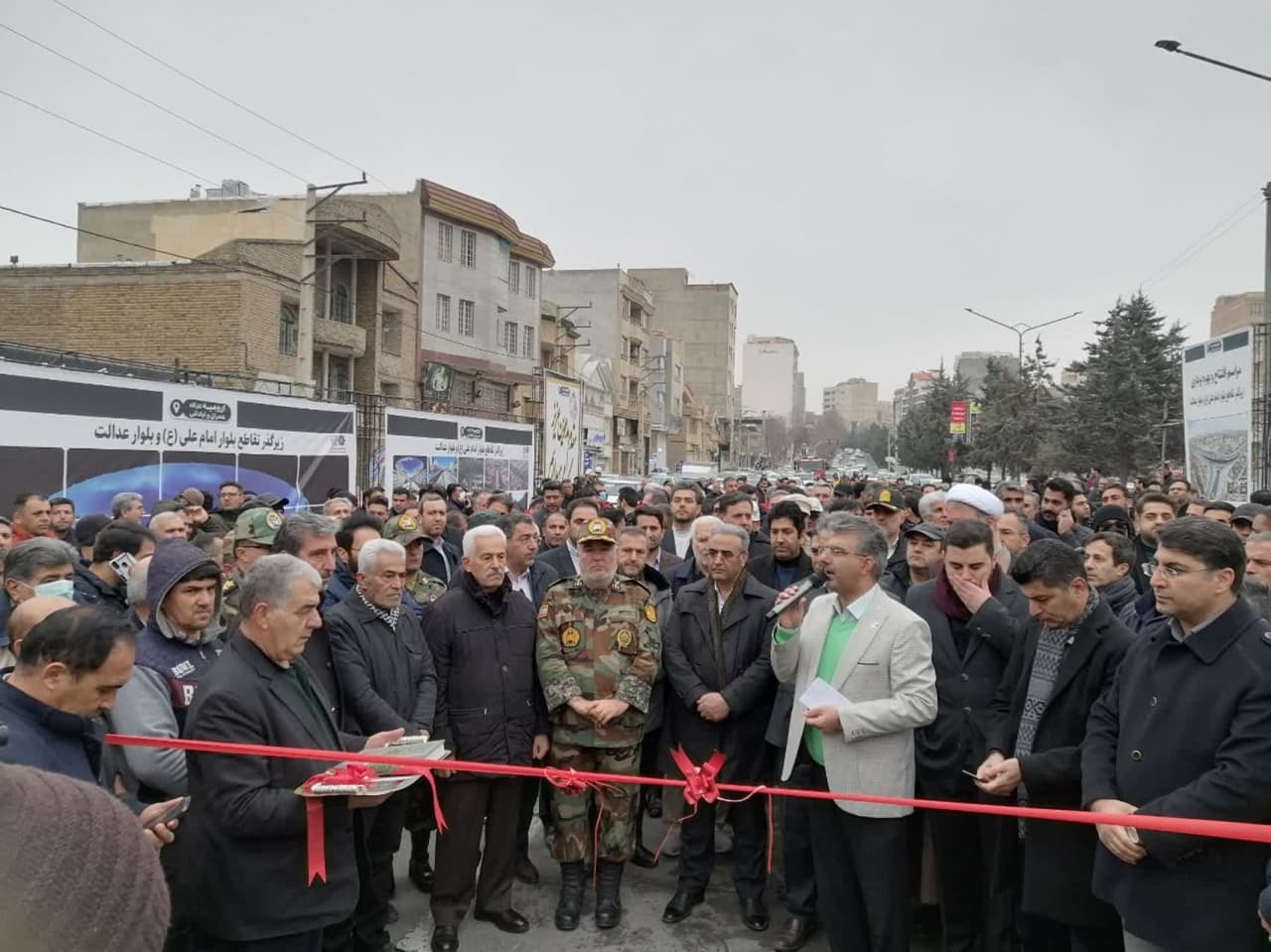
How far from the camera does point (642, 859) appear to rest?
523cm

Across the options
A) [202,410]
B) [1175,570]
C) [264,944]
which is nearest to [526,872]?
[264,944]

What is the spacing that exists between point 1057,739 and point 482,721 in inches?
104

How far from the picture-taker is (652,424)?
2707 inches

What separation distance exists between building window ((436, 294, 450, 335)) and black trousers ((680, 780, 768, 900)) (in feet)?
107

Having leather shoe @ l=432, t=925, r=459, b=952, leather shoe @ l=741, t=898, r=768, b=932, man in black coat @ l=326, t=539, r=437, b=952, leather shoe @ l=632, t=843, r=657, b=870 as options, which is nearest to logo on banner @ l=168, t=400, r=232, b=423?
man in black coat @ l=326, t=539, r=437, b=952

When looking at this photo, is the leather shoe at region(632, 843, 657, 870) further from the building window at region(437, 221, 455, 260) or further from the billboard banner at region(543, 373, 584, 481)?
the building window at region(437, 221, 455, 260)

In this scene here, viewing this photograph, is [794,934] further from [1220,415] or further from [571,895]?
[1220,415]

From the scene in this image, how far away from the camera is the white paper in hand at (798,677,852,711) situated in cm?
366

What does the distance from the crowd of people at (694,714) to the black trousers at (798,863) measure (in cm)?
2

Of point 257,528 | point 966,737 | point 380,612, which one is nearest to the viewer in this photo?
point 966,737

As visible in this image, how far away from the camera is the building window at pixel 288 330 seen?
24625 mm

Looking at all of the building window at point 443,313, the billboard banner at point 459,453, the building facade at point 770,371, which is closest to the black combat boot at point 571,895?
the billboard banner at point 459,453

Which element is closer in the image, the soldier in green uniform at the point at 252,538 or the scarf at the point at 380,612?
the scarf at the point at 380,612

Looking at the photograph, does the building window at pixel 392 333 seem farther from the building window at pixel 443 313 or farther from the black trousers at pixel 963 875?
the black trousers at pixel 963 875
